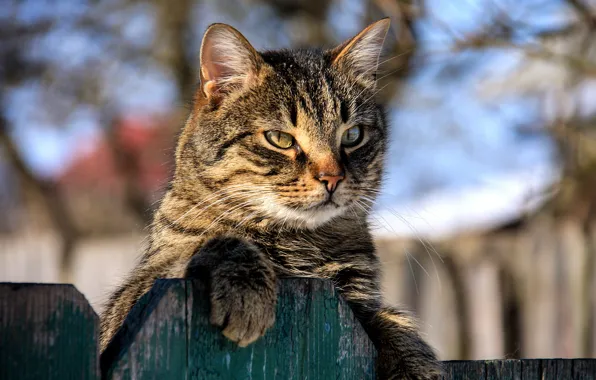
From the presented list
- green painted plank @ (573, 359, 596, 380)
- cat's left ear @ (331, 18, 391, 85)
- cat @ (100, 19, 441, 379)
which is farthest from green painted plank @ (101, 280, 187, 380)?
cat's left ear @ (331, 18, 391, 85)

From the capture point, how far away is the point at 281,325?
1745 millimetres

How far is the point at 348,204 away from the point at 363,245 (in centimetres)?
17

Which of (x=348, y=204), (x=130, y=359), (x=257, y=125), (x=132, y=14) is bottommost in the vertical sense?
(x=130, y=359)

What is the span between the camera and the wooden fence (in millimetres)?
1384

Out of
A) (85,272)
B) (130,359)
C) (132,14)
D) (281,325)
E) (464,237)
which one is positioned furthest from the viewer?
(85,272)

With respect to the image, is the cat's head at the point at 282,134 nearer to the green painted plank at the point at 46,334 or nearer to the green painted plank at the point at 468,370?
the green painted plank at the point at 468,370

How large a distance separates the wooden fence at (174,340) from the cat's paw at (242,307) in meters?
0.03

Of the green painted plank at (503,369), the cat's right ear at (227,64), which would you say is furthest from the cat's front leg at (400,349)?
the cat's right ear at (227,64)

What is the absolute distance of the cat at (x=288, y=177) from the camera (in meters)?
2.42

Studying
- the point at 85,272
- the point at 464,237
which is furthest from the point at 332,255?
the point at 85,272

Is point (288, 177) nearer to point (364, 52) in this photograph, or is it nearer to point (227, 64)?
point (227, 64)

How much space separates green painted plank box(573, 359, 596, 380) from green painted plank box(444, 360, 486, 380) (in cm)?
31

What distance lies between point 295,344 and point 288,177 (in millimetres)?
1084

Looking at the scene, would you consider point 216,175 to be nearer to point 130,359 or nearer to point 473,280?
point 130,359
